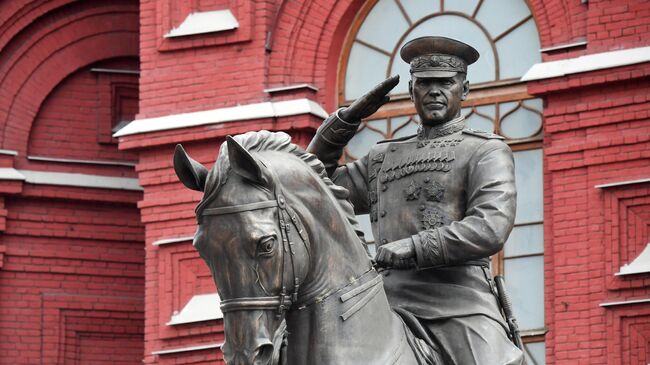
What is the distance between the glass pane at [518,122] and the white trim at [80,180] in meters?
4.77

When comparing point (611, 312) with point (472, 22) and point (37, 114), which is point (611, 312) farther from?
point (37, 114)

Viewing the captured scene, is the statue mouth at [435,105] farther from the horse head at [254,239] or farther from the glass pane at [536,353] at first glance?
the glass pane at [536,353]

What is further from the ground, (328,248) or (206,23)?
(206,23)

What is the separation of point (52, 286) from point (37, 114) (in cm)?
190

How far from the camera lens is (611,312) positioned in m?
19.9

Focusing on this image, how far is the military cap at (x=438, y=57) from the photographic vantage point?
10.0 meters

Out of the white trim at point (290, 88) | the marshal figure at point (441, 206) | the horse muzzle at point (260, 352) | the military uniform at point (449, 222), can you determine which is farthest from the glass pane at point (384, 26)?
the horse muzzle at point (260, 352)

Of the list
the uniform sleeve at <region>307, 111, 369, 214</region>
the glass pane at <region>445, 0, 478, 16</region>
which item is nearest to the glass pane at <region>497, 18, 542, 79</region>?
the glass pane at <region>445, 0, 478, 16</region>

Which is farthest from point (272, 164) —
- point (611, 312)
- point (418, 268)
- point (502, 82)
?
point (502, 82)

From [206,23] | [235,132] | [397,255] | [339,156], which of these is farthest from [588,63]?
[397,255]

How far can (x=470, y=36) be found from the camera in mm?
21656

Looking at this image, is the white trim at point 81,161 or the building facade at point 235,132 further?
the white trim at point 81,161

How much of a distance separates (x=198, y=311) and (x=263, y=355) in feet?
44.3

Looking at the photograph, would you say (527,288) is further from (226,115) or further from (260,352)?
(260,352)
